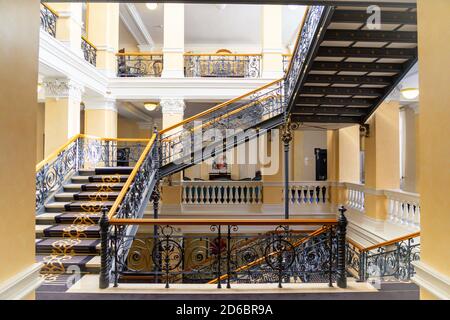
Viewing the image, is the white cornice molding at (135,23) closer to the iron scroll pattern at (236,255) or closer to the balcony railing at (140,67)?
the balcony railing at (140,67)

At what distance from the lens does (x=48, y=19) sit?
6488 mm

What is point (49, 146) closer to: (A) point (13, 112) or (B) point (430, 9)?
(A) point (13, 112)

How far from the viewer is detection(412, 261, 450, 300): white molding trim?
1558 mm

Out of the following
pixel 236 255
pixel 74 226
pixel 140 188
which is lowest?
pixel 236 255

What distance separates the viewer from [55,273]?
156 inches

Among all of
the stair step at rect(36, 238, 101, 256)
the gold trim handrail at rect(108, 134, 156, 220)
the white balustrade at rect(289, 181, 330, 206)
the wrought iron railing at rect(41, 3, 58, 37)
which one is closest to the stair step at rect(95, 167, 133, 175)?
the gold trim handrail at rect(108, 134, 156, 220)

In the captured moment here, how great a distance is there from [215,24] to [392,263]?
10887 millimetres

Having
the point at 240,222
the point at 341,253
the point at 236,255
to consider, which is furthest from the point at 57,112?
the point at 341,253

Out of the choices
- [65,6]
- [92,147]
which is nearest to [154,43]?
[65,6]

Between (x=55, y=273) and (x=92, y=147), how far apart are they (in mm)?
3956

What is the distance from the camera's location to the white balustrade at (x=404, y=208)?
17.2 ft

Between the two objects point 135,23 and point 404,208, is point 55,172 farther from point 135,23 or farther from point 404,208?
point 135,23

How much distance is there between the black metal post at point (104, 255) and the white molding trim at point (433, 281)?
3.05 metres

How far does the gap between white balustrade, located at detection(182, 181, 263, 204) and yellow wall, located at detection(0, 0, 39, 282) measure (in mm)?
6722
